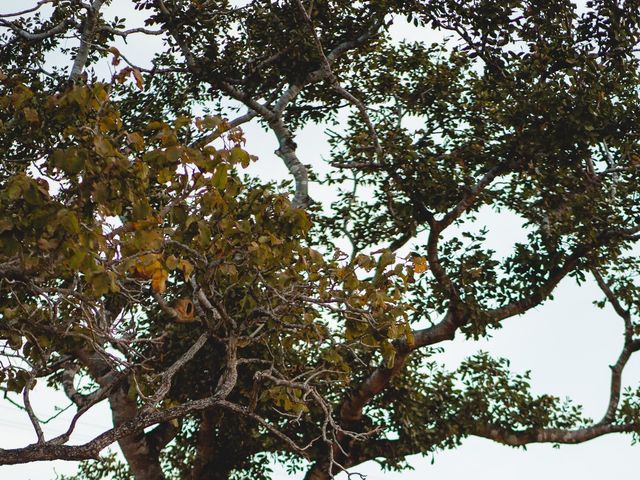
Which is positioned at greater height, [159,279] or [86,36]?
[86,36]

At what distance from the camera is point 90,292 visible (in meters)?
10.4

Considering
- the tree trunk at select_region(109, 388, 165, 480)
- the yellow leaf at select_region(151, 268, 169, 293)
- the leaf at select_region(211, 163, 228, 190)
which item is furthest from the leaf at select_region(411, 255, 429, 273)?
the tree trunk at select_region(109, 388, 165, 480)

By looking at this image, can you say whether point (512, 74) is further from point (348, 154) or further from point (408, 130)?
point (348, 154)

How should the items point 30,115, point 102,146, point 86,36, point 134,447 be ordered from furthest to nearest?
point 86,36
point 134,447
point 30,115
point 102,146

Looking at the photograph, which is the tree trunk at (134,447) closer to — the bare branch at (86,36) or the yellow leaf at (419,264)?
the bare branch at (86,36)

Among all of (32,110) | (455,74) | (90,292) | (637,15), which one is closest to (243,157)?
(32,110)

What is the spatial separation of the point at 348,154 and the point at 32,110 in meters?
9.21

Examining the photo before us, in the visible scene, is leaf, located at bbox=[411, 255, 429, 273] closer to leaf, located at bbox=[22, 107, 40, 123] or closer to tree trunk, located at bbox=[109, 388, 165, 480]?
leaf, located at bbox=[22, 107, 40, 123]

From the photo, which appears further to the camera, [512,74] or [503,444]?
[503,444]

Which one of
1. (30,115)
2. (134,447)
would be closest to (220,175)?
(30,115)

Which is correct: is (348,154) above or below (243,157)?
above

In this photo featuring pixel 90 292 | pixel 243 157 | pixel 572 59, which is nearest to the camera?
pixel 243 157

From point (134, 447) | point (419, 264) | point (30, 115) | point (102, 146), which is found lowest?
point (419, 264)

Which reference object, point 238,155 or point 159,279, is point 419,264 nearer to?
point 238,155
